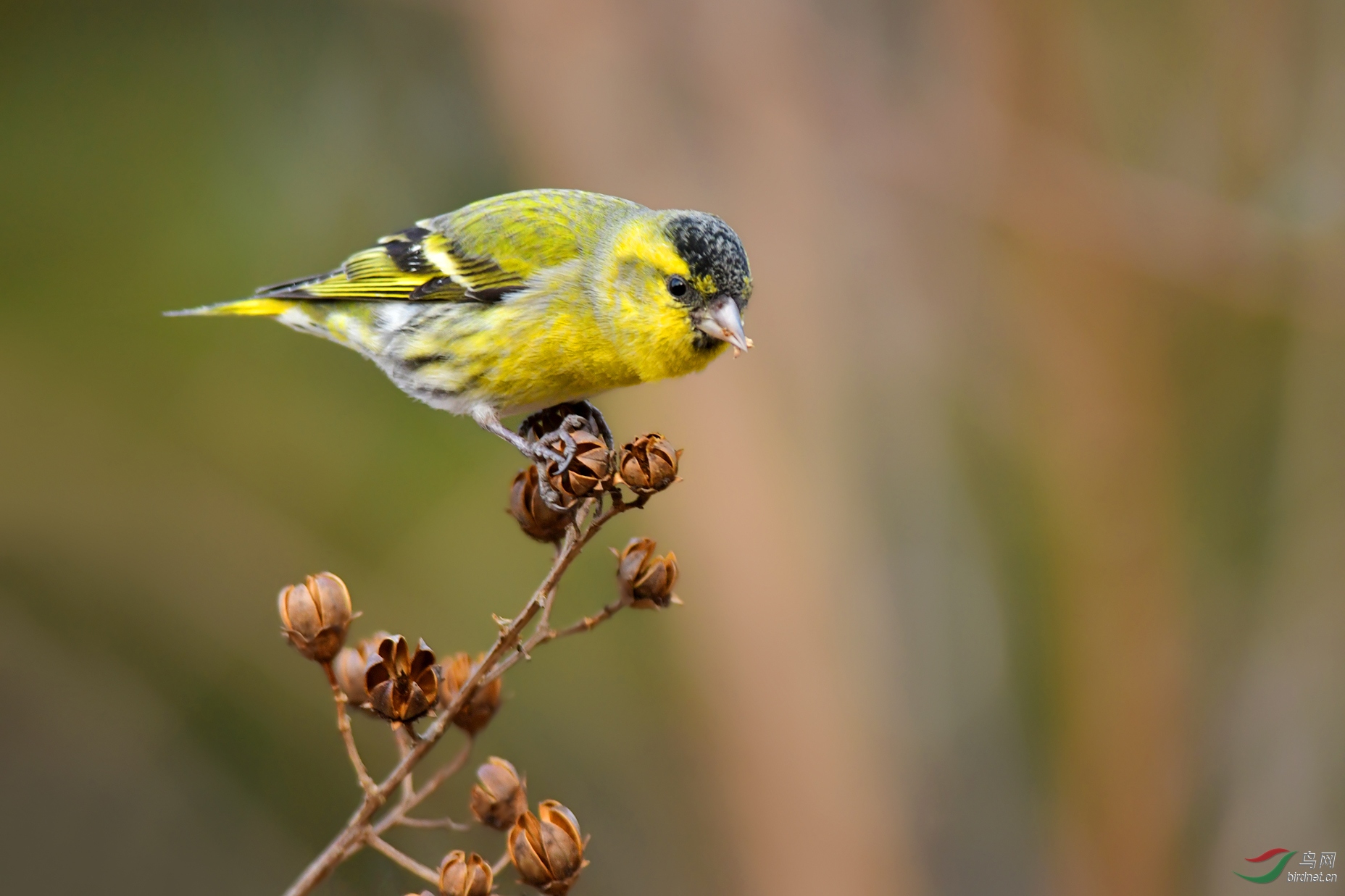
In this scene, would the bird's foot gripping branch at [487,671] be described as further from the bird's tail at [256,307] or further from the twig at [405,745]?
the bird's tail at [256,307]

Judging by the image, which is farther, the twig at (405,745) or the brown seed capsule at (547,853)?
the twig at (405,745)

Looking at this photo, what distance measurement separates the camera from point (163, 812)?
561 centimetres

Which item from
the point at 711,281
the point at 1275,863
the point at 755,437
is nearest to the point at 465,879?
the point at 711,281

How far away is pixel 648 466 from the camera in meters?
2.05

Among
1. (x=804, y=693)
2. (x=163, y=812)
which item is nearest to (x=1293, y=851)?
(x=804, y=693)

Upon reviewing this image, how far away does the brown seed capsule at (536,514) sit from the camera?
7.63 feet

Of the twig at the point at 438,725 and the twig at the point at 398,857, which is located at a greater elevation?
the twig at the point at 438,725

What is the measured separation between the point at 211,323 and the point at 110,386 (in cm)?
61

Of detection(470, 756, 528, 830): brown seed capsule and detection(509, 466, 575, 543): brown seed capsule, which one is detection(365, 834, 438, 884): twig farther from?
detection(509, 466, 575, 543): brown seed capsule

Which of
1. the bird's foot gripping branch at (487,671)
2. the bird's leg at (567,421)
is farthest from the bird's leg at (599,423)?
the bird's foot gripping branch at (487,671)

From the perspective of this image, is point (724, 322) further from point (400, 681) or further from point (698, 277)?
point (400, 681)

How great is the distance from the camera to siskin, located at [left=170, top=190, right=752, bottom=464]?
110 inches

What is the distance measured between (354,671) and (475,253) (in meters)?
1.64

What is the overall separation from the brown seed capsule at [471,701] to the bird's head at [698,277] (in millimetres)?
973
